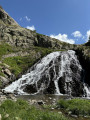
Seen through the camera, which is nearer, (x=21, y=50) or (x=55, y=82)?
(x=55, y=82)

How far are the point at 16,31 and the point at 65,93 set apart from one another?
57149 mm

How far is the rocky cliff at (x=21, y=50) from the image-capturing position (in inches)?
1337

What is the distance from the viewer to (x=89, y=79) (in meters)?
30.1

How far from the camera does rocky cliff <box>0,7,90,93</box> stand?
111ft

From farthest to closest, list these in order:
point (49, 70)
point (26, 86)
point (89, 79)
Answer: point (49, 70) < point (89, 79) < point (26, 86)

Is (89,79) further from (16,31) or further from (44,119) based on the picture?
(16,31)

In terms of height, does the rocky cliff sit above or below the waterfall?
above

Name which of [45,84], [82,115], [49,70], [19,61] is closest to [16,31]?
[19,61]

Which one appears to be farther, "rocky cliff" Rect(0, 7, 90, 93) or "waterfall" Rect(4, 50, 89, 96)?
"rocky cliff" Rect(0, 7, 90, 93)

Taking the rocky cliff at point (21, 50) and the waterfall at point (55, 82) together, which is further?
the rocky cliff at point (21, 50)

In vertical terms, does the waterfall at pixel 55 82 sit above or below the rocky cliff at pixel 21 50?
below

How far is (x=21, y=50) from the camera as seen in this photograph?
190ft

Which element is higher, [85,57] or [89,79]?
[85,57]

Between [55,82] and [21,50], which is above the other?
[21,50]
